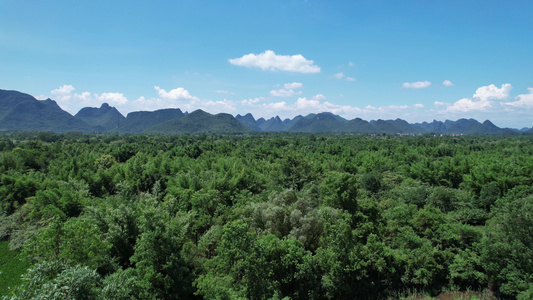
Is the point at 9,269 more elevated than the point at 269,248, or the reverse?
the point at 269,248

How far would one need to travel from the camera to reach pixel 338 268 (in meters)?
12.1

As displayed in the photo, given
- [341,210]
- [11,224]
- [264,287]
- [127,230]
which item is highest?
[341,210]

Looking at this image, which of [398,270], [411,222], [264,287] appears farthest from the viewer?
[411,222]

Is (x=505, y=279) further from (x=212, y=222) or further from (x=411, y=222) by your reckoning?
(x=212, y=222)

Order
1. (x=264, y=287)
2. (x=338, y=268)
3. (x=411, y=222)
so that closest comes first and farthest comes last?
(x=264, y=287) → (x=338, y=268) → (x=411, y=222)

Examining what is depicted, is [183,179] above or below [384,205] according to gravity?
above

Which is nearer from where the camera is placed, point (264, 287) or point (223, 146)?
point (264, 287)

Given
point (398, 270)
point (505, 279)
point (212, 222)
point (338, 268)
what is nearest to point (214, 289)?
point (338, 268)

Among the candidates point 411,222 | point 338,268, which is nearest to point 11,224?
point 338,268

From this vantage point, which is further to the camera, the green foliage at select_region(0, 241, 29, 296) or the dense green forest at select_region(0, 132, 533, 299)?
the green foliage at select_region(0, 241, 29, 296)

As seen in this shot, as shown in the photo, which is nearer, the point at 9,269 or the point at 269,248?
the point at 269,248

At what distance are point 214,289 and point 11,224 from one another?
23618 mm

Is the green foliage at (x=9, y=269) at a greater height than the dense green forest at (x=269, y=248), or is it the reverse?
the dense green forest at (x=269, y=248)

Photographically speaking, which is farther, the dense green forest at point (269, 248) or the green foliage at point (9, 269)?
the green foliage at point (9, 269)
